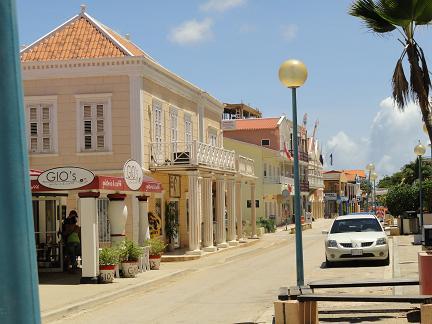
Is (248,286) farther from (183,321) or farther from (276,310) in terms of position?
(276,310)

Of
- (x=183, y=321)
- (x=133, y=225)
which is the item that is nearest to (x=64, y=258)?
(x=133, y=225)

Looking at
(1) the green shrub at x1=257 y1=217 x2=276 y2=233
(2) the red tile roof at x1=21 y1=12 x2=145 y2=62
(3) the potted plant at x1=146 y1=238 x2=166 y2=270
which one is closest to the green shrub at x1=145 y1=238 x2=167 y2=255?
(3) the potted plant at x1=146 y1=238 x2=166 y2=270

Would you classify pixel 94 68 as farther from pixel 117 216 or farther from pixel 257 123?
pixel 257 123

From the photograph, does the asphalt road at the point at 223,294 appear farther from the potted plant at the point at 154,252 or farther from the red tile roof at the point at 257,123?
the red tile roof at the point at 257,123

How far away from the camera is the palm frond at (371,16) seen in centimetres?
1514

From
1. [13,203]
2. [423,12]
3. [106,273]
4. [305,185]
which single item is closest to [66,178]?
[106,273]

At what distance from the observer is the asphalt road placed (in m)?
12.7

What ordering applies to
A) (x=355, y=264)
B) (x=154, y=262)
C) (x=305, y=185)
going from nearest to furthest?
(x=355, y=264) < (x=154, y=262) < (x=305, y=185)

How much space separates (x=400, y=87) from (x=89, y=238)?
836cm

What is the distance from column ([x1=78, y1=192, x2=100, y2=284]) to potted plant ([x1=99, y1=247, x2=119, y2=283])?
150 mm

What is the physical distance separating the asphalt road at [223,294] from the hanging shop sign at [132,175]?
9.65 feet

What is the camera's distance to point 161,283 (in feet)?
65.1

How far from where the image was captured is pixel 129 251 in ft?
68.0

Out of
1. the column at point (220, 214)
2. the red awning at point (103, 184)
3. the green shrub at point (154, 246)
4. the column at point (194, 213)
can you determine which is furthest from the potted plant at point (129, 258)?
the column at point (220, 214)
